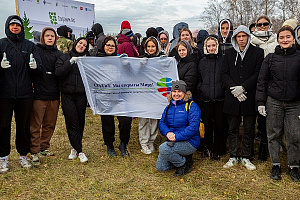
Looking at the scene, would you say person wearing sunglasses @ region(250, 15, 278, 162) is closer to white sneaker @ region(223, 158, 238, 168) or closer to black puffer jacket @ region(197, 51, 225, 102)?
white sneaker @ region(223, 158, 238, 168)

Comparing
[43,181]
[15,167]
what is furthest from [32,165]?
[43,181]

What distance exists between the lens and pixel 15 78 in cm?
441

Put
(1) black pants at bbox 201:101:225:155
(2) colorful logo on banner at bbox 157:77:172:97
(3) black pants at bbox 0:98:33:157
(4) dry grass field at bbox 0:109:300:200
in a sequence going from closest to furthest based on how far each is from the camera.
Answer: (4) dry grass field at bbox 0:109:300:200 → (3) black pants at bbox 0:98:33:157 → (1) black pants at bbox 201:101:225:155 → (2) colorful logo on banner at bbox 157:77:172:97

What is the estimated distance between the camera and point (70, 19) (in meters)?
12.1

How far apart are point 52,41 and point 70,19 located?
7803 mm

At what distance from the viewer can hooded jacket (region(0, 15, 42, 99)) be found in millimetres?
4367

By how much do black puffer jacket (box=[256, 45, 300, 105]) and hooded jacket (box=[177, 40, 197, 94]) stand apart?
114cm

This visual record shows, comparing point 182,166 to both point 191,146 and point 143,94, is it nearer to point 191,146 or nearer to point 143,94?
point 191,146

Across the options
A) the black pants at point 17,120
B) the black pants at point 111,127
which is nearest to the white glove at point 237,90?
the black pants at point 111,127

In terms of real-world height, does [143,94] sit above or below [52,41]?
below

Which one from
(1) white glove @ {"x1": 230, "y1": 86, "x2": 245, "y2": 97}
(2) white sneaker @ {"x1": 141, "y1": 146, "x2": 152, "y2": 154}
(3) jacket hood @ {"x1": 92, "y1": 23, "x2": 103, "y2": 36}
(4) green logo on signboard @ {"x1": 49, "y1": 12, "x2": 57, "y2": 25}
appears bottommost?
(2) white sneaker @ {"x1": 141, "y1": 146, "x2": 152, "y2": 154}

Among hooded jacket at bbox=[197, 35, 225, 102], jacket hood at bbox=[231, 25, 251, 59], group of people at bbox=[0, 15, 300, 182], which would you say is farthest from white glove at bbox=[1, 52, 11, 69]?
jacket hood at bbox=[231, 25, 251, 59]

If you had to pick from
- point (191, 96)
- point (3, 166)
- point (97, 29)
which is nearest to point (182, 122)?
point (191, 96)

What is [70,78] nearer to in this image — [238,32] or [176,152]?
[176,152]
